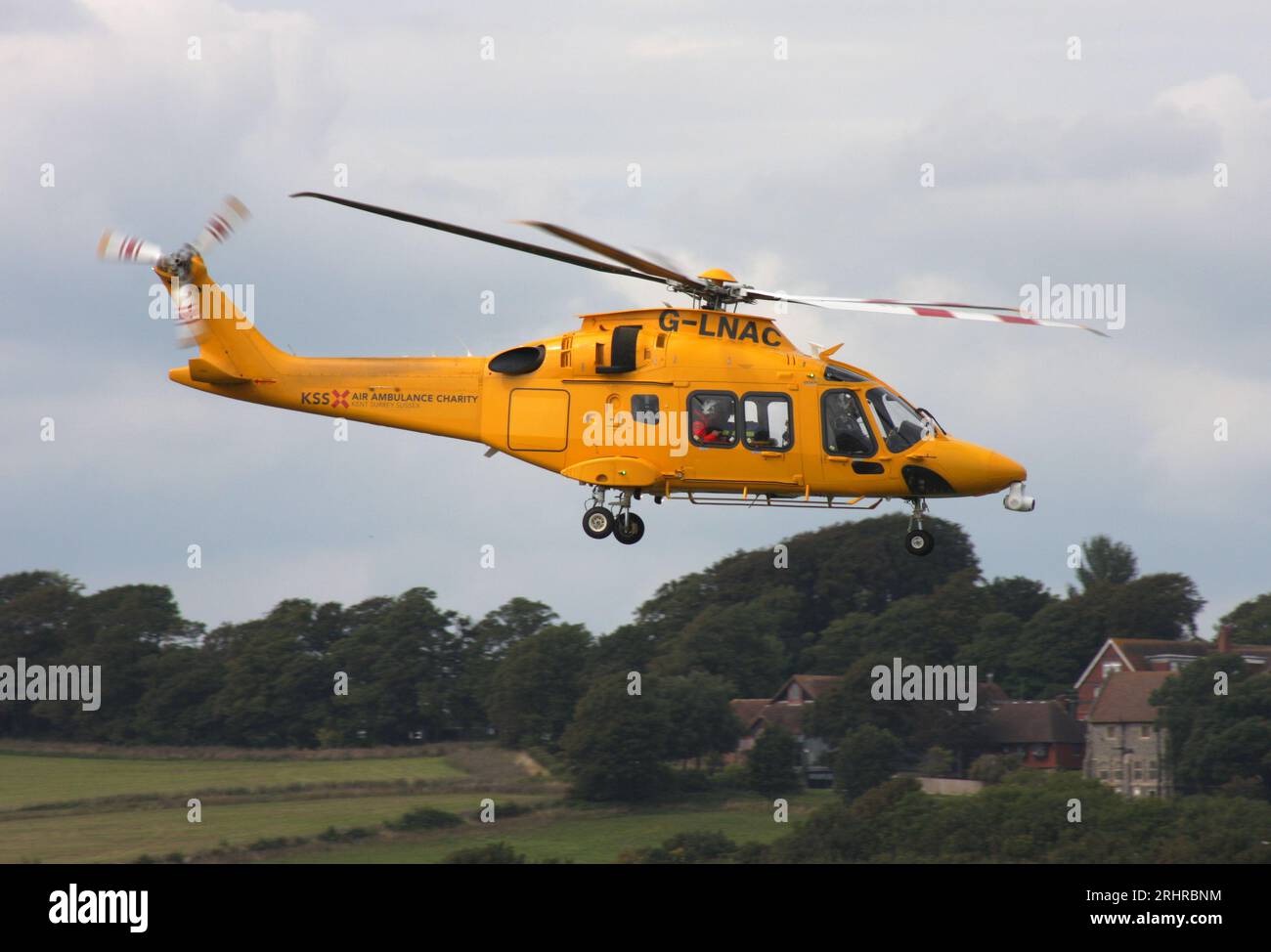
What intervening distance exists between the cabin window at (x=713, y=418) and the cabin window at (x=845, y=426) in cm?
157

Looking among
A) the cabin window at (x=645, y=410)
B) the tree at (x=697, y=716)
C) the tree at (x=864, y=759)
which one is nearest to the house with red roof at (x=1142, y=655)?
the tree at (x=864, y=759)

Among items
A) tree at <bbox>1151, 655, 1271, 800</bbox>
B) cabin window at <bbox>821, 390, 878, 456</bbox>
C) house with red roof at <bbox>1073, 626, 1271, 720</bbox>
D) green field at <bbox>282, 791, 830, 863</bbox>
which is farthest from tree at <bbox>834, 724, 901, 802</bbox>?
cabin window at <bbox>821, 390, 878, 456</bbox>

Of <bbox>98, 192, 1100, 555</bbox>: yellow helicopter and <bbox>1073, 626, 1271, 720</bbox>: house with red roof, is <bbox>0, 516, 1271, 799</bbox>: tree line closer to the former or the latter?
<bbox>1073, 626, 1271, 720</bbox>: house with red roof

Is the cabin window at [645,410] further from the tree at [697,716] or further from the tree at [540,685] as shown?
the tree at [697,716]

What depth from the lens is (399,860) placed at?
49.1 m

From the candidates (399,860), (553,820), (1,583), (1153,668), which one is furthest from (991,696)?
(1,583)

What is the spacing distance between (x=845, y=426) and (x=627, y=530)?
422 cm

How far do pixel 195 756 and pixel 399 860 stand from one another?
8845 millimetres

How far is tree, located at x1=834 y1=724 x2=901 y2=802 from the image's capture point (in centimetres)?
7012

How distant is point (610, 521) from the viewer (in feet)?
98.3

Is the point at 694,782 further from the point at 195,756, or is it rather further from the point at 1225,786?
the point at 1225,786

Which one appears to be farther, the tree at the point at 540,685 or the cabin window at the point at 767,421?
the tree at the point at 540,685

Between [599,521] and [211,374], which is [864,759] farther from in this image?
[211,374]

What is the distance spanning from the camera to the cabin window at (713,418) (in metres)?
29.2
